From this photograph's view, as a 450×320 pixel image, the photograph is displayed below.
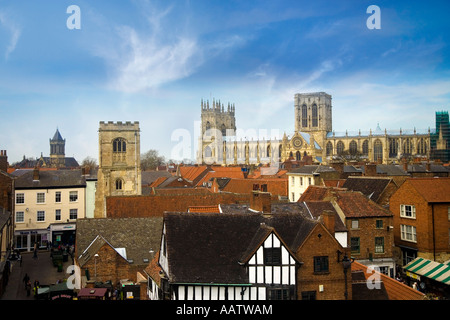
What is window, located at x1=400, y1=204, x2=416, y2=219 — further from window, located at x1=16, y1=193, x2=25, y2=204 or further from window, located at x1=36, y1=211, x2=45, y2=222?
window, located at x1=16, y1=193, x2=25, y2=204

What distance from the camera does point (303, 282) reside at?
13.8 meters

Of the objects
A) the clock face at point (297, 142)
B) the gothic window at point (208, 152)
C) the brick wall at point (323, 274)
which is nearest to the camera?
the brick wall at point (323, 274)

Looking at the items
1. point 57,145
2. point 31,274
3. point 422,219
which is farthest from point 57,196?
point 422,219

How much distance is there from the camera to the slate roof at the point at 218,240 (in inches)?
503

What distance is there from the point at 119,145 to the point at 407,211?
84.8 feet

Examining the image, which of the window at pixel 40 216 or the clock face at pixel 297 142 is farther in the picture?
the clock face at pixel 297 142

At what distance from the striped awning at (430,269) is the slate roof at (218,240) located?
779 centimetres

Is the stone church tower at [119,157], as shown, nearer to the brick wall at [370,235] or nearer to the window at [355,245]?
the window at [355,245]

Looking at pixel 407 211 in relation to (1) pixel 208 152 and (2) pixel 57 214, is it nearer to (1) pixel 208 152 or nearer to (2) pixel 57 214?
(2) pixel 57 214

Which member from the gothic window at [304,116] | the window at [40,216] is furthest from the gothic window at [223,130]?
the window at [40,216]

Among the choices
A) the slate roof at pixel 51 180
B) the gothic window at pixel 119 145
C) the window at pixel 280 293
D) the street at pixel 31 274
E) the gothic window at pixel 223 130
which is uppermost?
the gothic window at pixel 223 130
